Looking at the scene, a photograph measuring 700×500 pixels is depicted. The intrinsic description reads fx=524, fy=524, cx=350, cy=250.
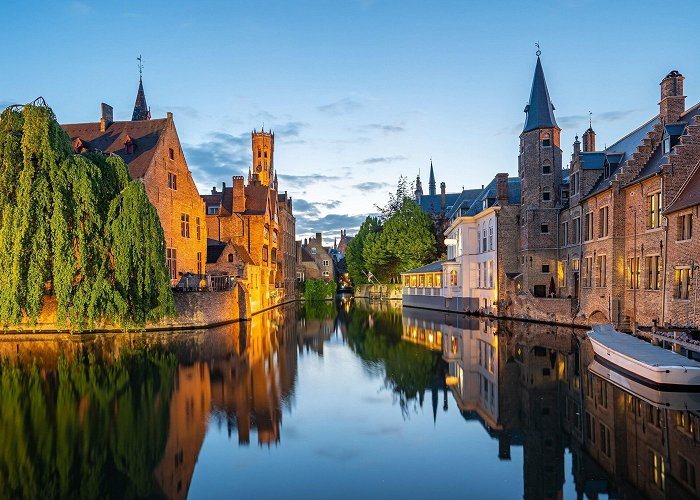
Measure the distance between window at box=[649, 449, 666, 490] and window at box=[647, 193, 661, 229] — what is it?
56.4 feet

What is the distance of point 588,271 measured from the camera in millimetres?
29828

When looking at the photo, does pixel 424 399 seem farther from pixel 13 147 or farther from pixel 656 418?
pixel 13 147

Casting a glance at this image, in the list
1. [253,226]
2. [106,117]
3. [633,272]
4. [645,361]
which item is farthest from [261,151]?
[645,361]

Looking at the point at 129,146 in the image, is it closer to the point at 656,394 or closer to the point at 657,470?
A: the point at 656,394

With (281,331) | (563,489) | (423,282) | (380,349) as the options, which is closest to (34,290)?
(281,331)

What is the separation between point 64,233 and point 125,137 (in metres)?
12.5

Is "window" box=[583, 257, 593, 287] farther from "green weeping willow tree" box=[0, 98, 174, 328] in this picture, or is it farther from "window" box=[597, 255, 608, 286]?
"green weeping willow tree" box=[0, 98, 174, 328]

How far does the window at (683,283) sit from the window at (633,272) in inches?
132

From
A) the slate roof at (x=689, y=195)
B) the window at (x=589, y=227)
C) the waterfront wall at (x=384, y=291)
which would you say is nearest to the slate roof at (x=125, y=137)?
the window at (x=589, y=227)

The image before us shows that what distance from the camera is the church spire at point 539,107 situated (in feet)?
115

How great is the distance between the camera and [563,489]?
7996 millimetres

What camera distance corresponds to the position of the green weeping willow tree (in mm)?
22484

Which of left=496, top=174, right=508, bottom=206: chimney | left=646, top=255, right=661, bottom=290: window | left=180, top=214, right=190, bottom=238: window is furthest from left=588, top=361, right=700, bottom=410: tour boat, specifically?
left=180, top=214, right=190, bottom=238: window

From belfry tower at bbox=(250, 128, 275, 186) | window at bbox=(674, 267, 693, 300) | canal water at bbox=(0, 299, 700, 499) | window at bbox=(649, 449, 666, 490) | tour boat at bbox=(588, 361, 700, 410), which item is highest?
Answer: belfry tower at bbox=(250, 128, 275, 186)
